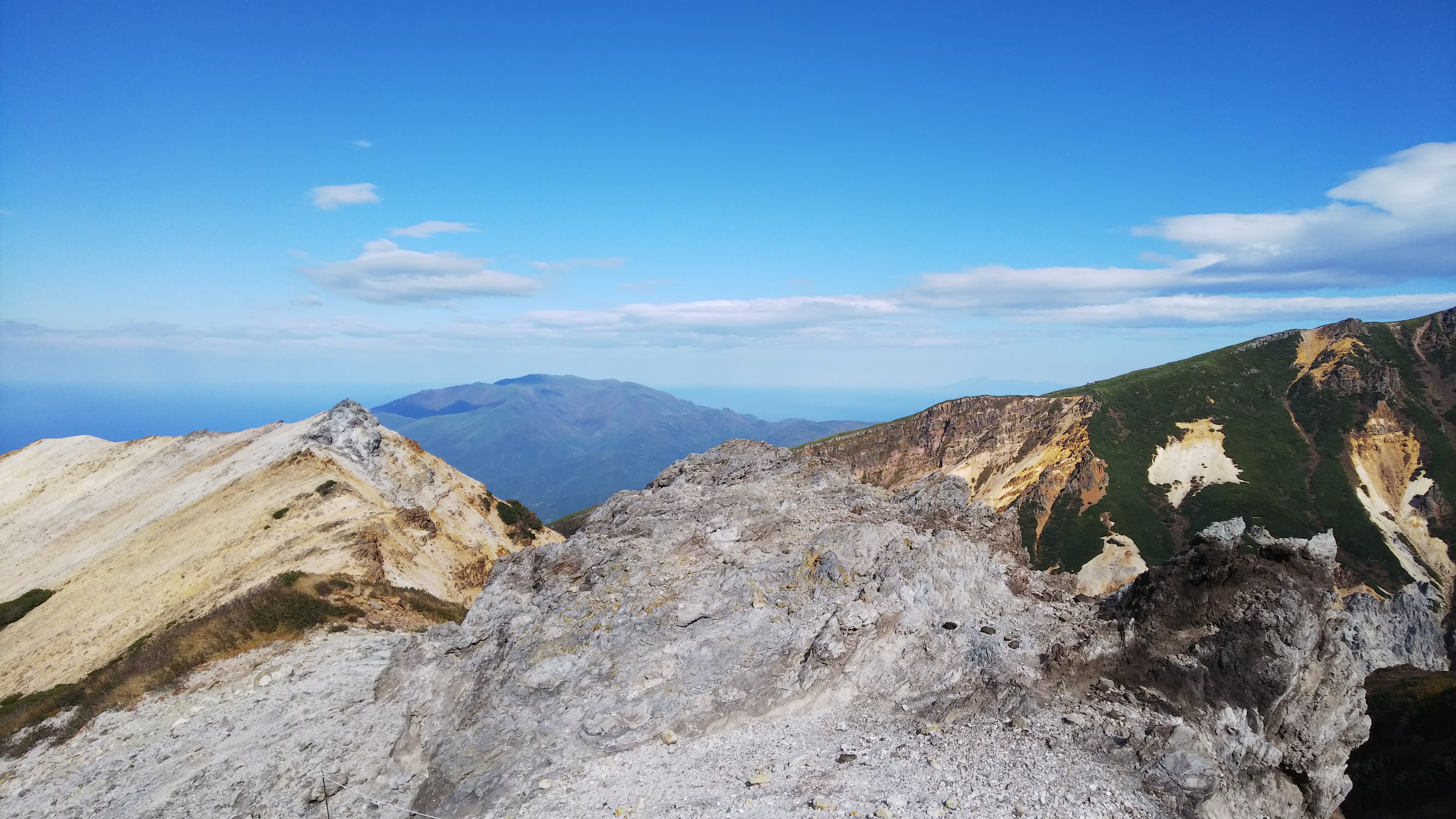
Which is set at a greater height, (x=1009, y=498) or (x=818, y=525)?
(x=818, y=525)

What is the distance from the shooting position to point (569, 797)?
58.2 ft

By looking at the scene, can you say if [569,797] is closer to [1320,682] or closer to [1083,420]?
[1320,682]

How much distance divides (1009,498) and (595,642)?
5819 inches

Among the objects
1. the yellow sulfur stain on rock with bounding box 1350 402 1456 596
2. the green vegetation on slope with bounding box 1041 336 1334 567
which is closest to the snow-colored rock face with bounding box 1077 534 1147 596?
the green vegetation on slope with bounding box 1041 336 1334 567

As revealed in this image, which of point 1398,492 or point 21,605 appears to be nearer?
point 21,605

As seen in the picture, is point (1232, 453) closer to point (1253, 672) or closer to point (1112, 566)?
point (1112, 566)

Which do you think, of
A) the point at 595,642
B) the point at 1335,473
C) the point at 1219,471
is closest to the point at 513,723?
the point at 595,642

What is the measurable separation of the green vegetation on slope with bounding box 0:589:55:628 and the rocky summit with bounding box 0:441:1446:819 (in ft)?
94.4

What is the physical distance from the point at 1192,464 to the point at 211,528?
183 meters

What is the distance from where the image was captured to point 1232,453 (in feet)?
527

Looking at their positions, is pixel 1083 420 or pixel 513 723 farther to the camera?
pixel 1083 420

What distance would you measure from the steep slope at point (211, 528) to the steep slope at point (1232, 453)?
11852 cm

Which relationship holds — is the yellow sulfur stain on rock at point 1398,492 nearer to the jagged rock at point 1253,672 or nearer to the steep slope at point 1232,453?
the steep slope at point 1232,453

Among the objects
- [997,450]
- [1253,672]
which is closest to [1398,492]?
[997,450]
